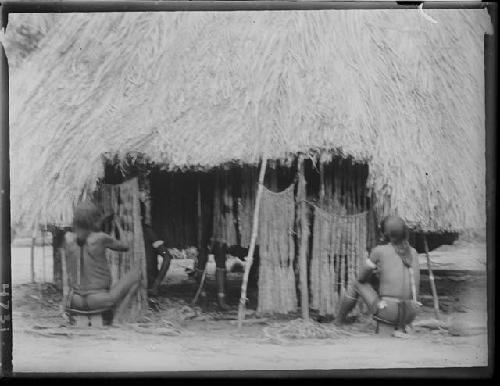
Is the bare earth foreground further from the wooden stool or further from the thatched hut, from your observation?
the thatched hut

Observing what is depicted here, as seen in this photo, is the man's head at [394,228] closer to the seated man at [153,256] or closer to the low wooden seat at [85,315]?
the seated man at [153,256]

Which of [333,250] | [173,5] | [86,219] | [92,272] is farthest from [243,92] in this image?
[92,272]

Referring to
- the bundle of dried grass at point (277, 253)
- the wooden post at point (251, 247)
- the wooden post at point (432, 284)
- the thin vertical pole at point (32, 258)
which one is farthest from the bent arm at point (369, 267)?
the thin vertical pole at point (32, 258)

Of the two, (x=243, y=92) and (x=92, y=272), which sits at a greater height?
(x=243, y=92)

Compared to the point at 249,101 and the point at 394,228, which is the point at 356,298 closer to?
the point at 394,228

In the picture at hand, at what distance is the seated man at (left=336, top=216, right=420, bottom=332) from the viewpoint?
4.59 meters

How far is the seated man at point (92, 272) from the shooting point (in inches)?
180

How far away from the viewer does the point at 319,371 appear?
4.58 metres

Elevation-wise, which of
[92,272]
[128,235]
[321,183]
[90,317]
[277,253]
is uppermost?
[321,183]

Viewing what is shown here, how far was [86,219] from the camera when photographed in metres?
4.56

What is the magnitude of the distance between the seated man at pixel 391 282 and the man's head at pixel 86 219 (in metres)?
1.56

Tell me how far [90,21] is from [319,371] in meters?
2.51

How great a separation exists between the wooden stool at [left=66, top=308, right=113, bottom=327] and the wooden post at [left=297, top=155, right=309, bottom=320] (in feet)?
3.83

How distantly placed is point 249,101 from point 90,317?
161cm
